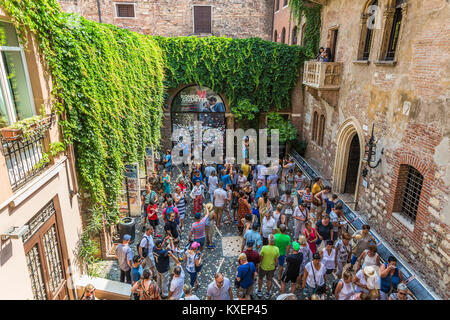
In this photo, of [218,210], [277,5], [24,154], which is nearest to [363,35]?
[218,210]

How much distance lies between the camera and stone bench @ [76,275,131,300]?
6703 mm

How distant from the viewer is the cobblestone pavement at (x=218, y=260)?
732cm

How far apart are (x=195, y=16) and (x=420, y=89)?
19366 millimetres

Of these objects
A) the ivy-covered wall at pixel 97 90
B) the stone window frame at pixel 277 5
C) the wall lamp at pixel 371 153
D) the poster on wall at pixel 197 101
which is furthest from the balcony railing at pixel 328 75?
the stone window frame at pixel 277 5

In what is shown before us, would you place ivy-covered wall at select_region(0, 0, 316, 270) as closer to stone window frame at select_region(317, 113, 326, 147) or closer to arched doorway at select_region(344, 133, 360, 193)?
stone window frame at select_region(317, 113, 326, 147)

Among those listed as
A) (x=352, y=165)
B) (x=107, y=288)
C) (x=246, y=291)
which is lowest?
(x=107, y=288)

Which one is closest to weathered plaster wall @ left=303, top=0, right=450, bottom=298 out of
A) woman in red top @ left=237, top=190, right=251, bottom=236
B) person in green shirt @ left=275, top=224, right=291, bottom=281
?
person in green shirt @ left=275, top=224, right=291, bottom=281

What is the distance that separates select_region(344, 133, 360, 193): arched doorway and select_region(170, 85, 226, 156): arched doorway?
24.3ft

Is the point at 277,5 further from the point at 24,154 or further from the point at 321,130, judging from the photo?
the point at 24,154

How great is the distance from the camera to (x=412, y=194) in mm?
7719

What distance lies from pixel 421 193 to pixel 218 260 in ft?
17.3

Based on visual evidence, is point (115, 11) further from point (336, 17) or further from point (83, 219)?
point (83, 219)

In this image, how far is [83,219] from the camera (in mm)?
7270

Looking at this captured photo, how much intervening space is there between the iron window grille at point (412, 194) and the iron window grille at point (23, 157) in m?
8.38
